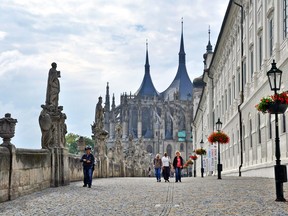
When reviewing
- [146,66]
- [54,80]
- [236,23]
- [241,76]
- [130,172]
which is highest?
[146,66]

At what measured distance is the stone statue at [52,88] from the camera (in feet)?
69.4

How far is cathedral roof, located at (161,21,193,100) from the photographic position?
174m

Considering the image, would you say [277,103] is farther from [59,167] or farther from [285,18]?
[285,18]

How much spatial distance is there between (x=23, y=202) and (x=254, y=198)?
17.0 feet

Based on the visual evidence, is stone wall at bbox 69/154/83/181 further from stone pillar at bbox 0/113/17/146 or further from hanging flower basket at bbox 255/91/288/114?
hanging flower basket at bbox 255/91/288/114

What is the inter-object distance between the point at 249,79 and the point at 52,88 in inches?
603

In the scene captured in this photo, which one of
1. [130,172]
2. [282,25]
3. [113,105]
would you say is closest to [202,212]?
[282,25]

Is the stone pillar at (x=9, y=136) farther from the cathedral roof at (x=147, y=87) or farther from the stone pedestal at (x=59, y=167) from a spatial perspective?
the cathedral roof at (x=147, y=87)

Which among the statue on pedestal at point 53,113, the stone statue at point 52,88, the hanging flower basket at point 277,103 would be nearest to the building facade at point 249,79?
the hanging flower basket at point 277,103

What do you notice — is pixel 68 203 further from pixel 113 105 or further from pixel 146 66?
pixel 146 66

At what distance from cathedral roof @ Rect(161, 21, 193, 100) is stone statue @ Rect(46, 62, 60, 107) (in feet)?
482

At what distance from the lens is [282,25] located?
23547 mm

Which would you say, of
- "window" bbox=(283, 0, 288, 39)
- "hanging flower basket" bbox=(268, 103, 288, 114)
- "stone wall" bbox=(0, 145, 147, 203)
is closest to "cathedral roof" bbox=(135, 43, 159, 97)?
"window" bbox=(283, 0, 288, 39)

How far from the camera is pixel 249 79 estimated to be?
33594 millimetres
